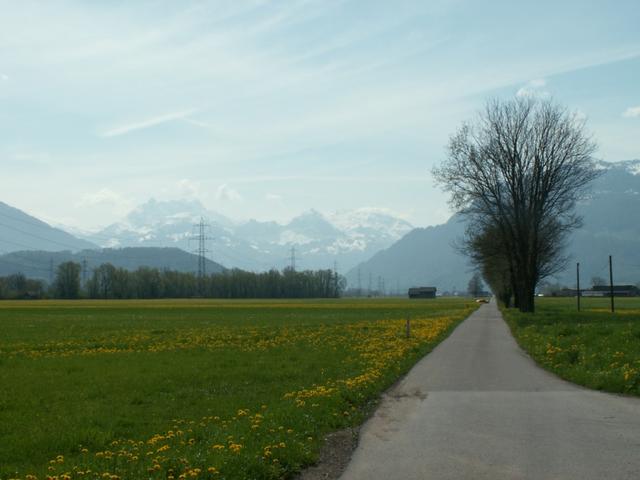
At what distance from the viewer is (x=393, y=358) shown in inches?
921

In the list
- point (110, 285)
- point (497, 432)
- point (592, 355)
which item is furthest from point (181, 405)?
point (110, 285)

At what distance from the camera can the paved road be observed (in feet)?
30.7

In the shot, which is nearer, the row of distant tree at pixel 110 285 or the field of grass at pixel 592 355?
the field of grass at pixel 592 355

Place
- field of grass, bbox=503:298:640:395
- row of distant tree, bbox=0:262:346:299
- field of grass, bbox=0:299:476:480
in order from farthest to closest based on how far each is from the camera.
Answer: row of distant tree, bbox=0:262:346:299, field of grass, bbox=503:298:640:395, field of grass, bbox=0:299:476:480

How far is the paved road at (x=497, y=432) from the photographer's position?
9.34 meters

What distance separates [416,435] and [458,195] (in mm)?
43576

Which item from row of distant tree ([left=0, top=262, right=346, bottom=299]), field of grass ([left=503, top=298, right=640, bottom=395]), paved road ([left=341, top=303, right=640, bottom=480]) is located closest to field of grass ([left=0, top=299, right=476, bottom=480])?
paved road ([left=341, top=303, right=640, bottom=480])

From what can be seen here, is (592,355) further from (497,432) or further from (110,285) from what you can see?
(110,285)

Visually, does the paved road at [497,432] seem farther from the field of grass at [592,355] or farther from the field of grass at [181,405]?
the field of grass at [181,405]

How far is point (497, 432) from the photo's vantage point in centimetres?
1179

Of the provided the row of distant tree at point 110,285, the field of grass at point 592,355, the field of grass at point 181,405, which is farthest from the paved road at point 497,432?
the row of distant tree at point 110,285

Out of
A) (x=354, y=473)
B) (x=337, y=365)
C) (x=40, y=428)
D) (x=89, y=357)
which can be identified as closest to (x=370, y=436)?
(x=354, y=473)

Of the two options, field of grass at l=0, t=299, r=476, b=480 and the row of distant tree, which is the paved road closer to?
field of grass at l=0, t=299, r=476, b=480

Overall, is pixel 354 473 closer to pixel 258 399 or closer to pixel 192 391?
pixel 258 399
